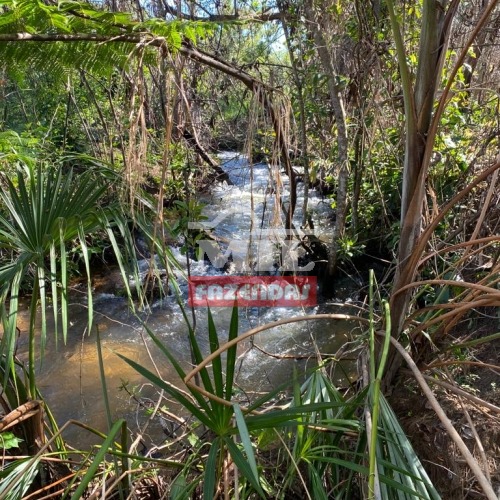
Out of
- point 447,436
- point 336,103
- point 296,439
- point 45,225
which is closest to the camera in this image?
point 296,439

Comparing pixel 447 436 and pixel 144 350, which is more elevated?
pixel 447 436

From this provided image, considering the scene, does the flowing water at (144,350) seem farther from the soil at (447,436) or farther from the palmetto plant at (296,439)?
the palmetto plant at (296,439)

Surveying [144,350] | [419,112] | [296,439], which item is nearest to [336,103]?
[419,112]

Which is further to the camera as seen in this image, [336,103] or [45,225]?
[336,103]

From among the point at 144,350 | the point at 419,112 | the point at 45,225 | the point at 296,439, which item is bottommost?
the point at 144,350

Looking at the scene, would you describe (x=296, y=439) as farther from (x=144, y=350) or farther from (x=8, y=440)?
(x=144, y=350)

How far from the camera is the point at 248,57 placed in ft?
20.2

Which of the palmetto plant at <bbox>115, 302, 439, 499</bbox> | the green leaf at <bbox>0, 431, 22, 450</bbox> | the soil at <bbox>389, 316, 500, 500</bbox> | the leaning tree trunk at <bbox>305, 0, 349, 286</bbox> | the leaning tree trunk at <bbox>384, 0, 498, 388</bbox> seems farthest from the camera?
the leaning tree trunk at <bbox>305, 0, 349, 286</bbox>

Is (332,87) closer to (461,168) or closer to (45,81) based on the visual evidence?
(461,168)

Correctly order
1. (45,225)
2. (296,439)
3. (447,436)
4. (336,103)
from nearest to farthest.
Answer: (296,439), (447,436), (45,225), (336,103)

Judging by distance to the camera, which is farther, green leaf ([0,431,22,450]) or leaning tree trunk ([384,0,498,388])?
green leaf ([0,431,22,450])

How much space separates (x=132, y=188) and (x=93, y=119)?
507 cm

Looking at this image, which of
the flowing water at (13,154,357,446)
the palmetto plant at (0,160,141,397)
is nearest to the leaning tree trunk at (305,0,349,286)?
the flowing water at (13,154,357,446)

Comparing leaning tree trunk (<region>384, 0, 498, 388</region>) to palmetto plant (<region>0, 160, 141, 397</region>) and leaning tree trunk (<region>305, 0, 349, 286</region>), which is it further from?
leaning tree trunk (<region>305, 0, 349, 286</region>)
